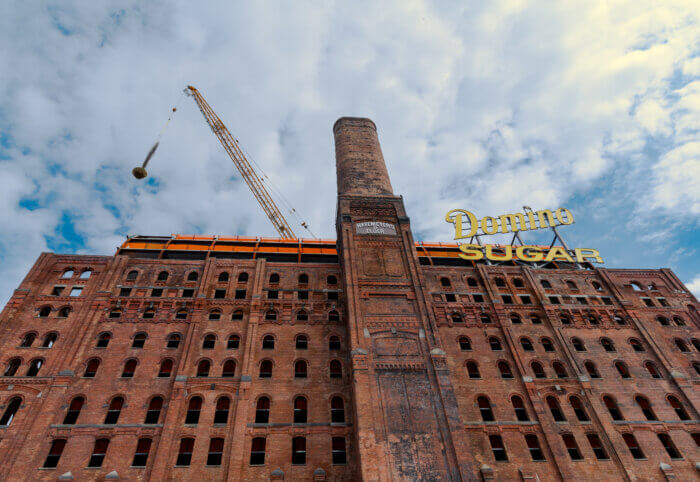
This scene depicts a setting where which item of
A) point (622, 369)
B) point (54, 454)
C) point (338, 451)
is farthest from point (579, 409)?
point (54, 454)

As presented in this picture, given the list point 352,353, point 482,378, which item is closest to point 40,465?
point 352,353

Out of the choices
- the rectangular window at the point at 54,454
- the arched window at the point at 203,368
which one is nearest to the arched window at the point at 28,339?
the rectangular window at the point at 54,454

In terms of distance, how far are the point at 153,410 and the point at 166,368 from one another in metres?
3.08

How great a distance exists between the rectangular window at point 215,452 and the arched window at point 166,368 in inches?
249

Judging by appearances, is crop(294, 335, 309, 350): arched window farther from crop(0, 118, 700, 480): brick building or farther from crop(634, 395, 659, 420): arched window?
crop(634, 395, 659, 420): arched window

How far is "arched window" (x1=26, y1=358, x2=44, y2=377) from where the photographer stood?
27734mm

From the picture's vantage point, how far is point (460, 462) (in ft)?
74.4

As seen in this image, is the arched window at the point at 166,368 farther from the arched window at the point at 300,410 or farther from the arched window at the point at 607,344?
the arched window at the point at 607,344

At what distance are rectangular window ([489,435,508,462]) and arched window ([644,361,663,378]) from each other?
15966 mm

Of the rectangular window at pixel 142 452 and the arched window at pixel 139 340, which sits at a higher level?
A: the arched window at pixel 139 340

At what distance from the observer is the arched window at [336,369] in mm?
29547

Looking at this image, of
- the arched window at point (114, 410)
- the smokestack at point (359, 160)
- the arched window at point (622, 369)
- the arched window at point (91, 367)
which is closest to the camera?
the arched window at point (114, 410)

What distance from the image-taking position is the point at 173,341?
30297mm

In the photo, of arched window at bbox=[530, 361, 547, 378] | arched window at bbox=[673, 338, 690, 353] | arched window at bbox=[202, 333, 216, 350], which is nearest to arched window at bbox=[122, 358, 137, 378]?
arched window at bbox=[202, 333, 216, 350]
